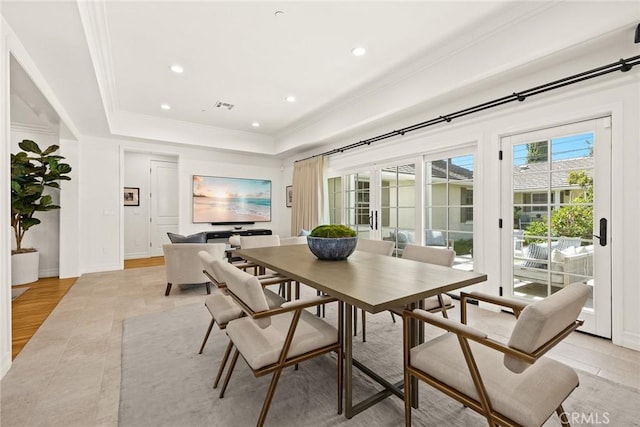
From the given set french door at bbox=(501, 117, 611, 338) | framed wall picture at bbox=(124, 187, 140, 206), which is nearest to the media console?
framed wall picture at bbox=(124, 187, 140, 206)

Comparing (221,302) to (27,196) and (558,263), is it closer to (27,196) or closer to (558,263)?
(558,263)

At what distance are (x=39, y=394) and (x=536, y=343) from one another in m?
2.64

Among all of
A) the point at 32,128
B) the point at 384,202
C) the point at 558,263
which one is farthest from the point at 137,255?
the point at 558,263

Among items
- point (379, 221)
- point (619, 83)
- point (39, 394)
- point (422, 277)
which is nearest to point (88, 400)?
point (39, 394)

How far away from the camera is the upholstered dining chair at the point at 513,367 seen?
973 mm

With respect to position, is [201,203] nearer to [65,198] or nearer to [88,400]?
[65,198]

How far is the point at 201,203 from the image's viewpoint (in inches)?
246

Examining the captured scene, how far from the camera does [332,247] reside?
2111mm

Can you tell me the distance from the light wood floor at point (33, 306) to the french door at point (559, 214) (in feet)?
14.9

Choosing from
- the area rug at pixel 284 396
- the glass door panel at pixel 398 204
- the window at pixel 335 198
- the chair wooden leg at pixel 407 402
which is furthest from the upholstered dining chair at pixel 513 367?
the window at pixel 335 198

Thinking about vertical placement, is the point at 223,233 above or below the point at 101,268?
above

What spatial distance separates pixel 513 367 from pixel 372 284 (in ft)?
2.17

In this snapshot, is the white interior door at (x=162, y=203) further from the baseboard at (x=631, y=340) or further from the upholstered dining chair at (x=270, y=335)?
the baseboard at (x=631, y=340)

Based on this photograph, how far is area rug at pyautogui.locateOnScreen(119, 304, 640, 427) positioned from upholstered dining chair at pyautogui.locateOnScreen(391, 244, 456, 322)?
467mm
